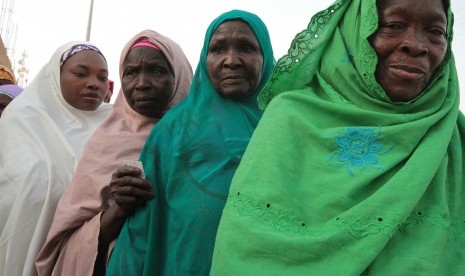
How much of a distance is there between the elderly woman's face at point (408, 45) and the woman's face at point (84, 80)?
6.94ft

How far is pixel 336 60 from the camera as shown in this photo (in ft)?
6.33

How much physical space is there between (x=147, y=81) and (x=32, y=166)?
88cm

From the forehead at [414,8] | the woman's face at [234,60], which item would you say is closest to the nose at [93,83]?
the woman's face at [234,60]

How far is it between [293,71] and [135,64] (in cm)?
105

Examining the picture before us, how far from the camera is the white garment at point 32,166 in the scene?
2908mm

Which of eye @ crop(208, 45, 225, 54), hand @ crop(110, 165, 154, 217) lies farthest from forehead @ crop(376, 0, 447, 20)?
hand @ crop(110, 165, 154, 217)

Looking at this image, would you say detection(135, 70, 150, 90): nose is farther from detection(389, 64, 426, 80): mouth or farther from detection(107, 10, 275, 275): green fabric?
detection(389, 64, 426, 80): mouth

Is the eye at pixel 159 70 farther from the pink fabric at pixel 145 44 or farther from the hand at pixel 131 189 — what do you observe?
the hand at pixel 131 189

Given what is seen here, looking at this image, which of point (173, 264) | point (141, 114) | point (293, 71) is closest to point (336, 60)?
point (293, 71)

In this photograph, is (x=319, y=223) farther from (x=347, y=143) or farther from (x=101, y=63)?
(x=101, y=63)

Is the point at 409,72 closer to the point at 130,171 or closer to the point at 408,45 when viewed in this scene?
the point at 408,45

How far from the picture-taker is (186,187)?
210 centimetres

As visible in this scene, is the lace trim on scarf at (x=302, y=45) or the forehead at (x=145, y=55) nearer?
the lace trim on scarf at (x=302, y=45)

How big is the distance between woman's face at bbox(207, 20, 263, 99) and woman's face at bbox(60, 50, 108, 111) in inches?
49.6
